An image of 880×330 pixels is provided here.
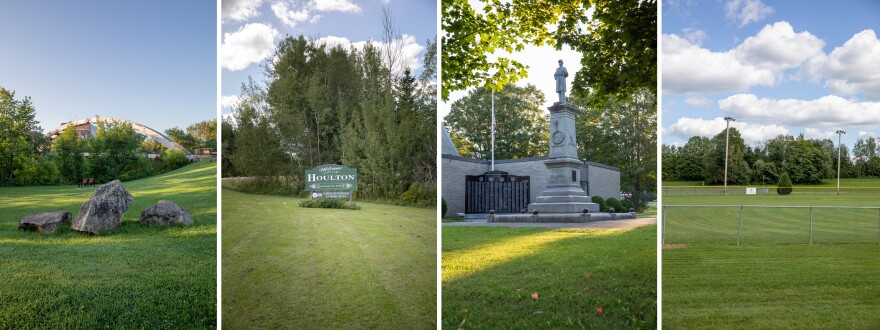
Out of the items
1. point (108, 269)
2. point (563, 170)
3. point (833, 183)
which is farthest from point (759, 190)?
point (108, 269)

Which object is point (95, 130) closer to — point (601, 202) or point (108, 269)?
point (108, 269)

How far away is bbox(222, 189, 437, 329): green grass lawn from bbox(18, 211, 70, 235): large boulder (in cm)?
118

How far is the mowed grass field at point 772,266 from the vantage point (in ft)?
10.8

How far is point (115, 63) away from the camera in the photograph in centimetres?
331

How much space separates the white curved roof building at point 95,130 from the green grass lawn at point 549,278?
2.08 metres

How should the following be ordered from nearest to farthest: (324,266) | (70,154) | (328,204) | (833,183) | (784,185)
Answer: (324,266), (328,204), (70,154), (833,183), (784,185)

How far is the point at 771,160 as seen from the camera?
14.5ft

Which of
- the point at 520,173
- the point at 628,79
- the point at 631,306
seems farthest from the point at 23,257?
the point at 628,79

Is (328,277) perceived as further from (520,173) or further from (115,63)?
(115,63)

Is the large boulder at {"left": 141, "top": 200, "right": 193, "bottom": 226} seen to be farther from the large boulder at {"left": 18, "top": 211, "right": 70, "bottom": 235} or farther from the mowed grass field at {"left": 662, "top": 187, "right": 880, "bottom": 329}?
the mowed grass field at {"left": 662, "top": 187, "right": 880, "bottom": 329}

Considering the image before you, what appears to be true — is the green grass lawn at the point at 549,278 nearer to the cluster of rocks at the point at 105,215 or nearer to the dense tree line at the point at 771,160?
the dense tree line at the point at 771,160

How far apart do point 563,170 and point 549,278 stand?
701 millimetres

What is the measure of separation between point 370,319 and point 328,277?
1.18 feet

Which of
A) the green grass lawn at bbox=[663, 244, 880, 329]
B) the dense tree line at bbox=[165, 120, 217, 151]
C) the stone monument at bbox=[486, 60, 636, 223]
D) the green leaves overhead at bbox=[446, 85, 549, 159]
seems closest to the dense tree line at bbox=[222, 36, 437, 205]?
the green leaves overhead at bbox=[446, 85, 549, 159]
